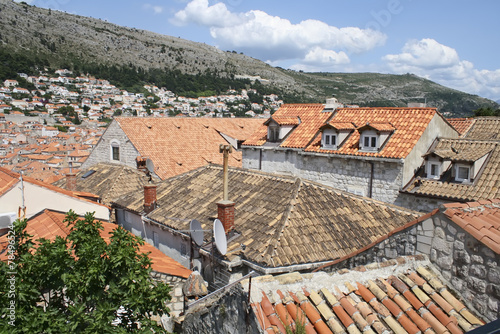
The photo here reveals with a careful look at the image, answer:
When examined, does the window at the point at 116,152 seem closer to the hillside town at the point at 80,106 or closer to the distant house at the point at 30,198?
the distant house at the point at 30,198

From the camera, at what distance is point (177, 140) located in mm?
30031

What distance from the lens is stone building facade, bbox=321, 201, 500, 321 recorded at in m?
5.29

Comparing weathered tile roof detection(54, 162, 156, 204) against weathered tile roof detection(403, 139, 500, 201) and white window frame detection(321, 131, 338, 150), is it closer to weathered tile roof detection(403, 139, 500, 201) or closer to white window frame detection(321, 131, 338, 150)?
white window frame detection(321, 131, 338, 150)

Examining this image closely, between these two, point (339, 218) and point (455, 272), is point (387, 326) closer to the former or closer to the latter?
point (455, 272)

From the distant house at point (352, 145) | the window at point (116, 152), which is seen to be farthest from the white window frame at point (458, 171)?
the window at point (116, 152)

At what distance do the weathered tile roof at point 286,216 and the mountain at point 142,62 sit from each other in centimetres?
11777

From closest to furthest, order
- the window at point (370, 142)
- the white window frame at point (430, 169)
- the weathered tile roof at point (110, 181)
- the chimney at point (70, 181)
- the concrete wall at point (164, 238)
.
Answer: the concrete wall at point (164, 238) < the white window frame at point (430, 169) < the window at point (370, 142) < the chimney at point (70, 181) < the weathered tile roof at point (110, 181)

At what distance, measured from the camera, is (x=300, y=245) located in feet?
33.9

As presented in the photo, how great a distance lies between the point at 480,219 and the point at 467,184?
37.0 ft

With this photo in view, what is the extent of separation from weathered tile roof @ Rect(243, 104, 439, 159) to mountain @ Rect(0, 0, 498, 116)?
10668cm

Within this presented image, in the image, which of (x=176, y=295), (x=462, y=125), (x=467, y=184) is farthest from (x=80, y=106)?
(x=176, y=295)

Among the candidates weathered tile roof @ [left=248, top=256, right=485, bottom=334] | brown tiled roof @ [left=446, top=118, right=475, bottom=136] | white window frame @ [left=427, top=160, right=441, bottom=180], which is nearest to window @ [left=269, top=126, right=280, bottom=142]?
white window frame @ [left=427, top=160, right=441, bottom=180]

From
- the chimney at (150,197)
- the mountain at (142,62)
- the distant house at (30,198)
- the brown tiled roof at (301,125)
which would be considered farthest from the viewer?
the mountain at (142,62)

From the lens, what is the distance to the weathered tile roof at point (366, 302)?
Result: 5.16 m
